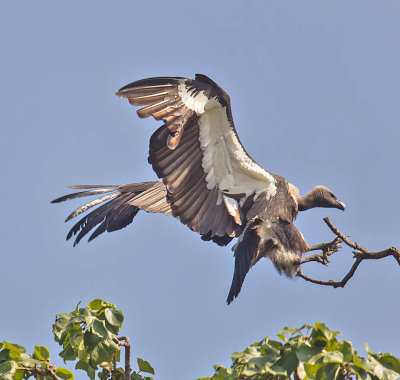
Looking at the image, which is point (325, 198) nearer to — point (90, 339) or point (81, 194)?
point (81, 194)

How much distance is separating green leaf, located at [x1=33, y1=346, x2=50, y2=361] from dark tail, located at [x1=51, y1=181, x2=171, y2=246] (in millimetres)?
3272

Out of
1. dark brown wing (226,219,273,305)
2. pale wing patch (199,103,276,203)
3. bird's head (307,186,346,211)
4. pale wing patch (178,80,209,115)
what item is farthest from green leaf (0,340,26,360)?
bird's head (307,186,346,211)

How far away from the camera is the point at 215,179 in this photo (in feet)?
29.6

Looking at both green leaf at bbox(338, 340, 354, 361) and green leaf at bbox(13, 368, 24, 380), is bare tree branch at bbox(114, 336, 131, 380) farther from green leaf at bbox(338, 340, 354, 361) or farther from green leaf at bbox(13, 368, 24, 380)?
green leaf at bbox(338, 340, 354, 361)

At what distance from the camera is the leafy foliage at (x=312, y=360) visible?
4.93 metres

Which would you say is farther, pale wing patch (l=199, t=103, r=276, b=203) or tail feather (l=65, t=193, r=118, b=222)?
tail feather (l=65, t=193, r=118, b=222)

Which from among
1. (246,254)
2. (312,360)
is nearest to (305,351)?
(312,360)

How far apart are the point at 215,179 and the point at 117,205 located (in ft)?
6.25

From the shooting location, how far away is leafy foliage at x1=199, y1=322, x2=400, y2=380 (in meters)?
4.93

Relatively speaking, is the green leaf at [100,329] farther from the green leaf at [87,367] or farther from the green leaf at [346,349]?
the green leaf at [346,349]

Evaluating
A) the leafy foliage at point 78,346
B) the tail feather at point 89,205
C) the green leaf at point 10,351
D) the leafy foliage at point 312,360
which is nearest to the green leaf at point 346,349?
the leafy foliage at point 312,360

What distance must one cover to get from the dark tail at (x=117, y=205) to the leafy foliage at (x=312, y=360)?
15.1 ft

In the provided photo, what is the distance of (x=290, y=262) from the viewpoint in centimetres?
885

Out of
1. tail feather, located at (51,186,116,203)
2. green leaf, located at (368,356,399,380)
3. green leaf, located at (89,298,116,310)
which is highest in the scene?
tail feather, located at (51,186,116,203)
